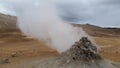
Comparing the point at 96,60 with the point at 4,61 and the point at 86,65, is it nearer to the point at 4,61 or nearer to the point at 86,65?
the point at 86,65

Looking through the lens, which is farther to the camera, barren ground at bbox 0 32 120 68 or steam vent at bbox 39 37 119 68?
barren ground at bbox 0 32 120 68

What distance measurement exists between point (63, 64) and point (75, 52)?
5.86 ft

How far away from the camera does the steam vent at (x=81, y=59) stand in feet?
99.5

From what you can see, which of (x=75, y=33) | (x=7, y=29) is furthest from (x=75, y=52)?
(x=7, y=29)

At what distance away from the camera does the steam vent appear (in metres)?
30.3

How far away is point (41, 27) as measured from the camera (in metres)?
41.6

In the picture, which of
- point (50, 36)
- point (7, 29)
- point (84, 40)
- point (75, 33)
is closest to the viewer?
point (84, 40)

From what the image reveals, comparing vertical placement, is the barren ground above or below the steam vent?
Answer: below

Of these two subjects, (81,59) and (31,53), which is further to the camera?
(31,53)

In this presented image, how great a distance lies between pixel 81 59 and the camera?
3069 centimetres

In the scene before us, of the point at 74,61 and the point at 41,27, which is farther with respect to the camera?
the point at 41,27

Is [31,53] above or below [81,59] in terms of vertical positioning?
below

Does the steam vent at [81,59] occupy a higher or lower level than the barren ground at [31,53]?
higher

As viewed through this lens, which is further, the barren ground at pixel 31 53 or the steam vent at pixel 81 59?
the barren ground at pixel 31 53
